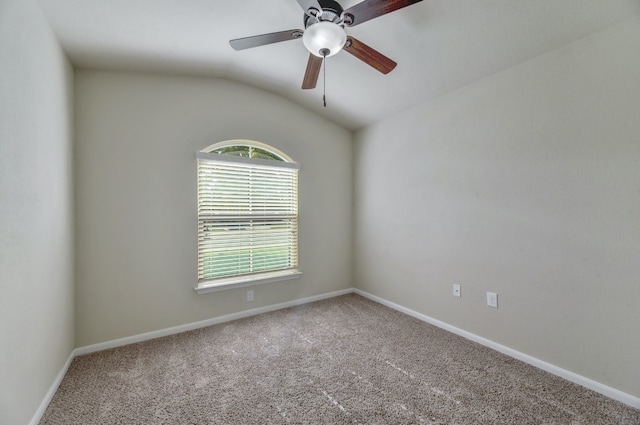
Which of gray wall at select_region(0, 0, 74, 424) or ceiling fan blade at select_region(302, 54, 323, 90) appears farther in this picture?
ceiling fan blade at select_region(302, 54, 323, 90)

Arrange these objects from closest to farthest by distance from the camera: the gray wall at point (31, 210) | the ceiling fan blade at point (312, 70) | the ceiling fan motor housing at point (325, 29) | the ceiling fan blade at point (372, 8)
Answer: the gray wall at point (31, 210) → the ceiling fan blade at point (372, 8) → the ceiling fan motor housing at point (325, 29) → the ceiling fan blade at point (312, 70)

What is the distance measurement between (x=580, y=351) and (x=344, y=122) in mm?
3232

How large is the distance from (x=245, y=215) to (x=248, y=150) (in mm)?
758

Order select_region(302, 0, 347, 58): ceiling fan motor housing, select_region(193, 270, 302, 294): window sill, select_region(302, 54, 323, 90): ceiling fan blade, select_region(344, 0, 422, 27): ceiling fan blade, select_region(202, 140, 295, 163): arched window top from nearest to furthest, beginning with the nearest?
select_region(344, 0, 422, 27): ceiling fan blade, select_region(302, 0, 347, 58): ceiling fan motor housing, select_region(302, 54, 323, 90): ceiling fan blade, select_region(193, 270, 302, 294): window sill, select_region(202, 140, 295, 163): arched window top

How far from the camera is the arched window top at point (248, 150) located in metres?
3.05

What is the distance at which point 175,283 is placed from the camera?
2793mm

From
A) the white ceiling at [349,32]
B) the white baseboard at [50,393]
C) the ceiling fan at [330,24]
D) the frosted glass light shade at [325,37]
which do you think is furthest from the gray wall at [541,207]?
the white baseboard at [50,393]

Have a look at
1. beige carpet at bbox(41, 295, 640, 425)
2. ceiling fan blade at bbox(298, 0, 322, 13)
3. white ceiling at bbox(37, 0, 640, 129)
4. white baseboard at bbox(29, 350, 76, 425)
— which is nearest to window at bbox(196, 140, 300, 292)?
beige carpet at bbox(41, 295, 640, 425)

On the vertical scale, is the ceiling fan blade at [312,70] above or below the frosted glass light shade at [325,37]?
above

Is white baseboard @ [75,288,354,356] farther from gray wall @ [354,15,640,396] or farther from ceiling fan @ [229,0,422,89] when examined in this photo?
ceiling fan @ [229,0,422,89]

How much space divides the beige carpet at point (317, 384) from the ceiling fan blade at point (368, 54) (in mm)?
2264

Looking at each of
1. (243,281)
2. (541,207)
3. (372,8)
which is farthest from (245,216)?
(541,207)

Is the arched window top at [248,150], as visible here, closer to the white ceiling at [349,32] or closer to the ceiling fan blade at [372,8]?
the white ceiling at [349,32]

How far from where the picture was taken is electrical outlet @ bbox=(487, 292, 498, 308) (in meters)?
2.42
